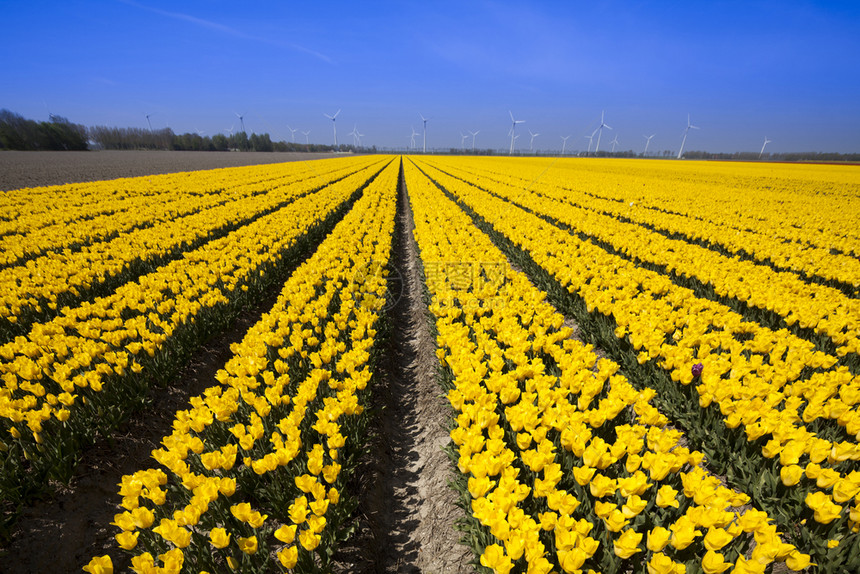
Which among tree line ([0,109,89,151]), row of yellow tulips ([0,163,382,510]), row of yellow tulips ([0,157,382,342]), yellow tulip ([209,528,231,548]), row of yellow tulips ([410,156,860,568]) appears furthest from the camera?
tree line ([0,109,89,151])

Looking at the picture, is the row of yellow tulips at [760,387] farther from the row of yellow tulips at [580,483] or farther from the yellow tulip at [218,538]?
the yellow tulip at [218,538]

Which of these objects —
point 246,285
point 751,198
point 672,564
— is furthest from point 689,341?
point 751,198

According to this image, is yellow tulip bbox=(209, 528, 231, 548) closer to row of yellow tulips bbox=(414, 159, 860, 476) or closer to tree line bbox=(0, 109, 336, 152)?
row of yellow tulips bbox=(414, 159, 860, 476)

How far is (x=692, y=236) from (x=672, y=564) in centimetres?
1281

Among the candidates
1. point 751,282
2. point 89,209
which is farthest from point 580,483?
point 89,209

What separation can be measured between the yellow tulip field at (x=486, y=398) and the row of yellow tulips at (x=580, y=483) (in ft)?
0.06

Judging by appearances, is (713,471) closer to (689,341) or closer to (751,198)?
(689,341)

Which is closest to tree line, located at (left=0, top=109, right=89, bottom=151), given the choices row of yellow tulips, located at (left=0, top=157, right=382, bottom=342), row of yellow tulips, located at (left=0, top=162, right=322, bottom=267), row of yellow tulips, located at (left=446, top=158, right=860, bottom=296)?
row of yellow tulips, located at (left=0, top=162, right=322, bottom=267)

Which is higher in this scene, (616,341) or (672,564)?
(672,564)

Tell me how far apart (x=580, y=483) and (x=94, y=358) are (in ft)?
18.6

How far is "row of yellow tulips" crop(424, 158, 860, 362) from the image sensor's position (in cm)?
516

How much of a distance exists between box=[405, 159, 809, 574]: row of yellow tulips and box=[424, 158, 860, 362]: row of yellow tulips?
3.96 m

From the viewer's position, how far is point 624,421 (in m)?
3.34

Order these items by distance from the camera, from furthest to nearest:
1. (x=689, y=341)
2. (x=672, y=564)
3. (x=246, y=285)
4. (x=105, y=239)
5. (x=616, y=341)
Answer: (x=105, y=239) < (x=246, y=285) < (x=616, y=341) < (x=689, y=341) < (x=672, y=564)
